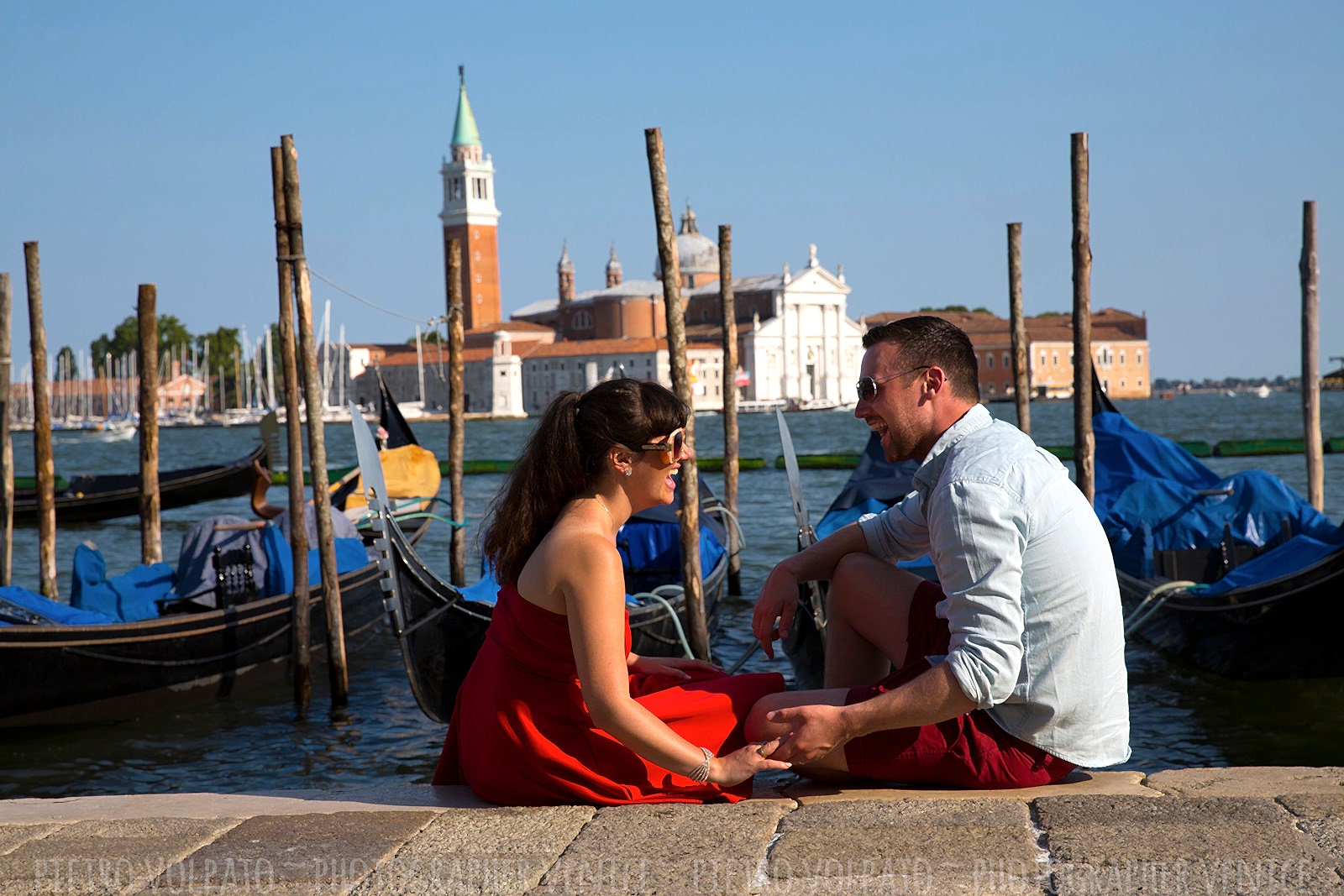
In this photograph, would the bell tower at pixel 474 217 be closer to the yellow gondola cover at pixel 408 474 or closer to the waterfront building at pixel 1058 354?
the waterfront building at pixel 1058 354

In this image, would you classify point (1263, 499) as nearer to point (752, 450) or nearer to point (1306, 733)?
point (1306, 733)

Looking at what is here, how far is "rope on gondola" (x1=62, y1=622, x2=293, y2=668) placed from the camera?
3883 millimetres

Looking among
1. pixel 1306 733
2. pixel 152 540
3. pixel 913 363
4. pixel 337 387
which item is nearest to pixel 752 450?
pixel 152 540

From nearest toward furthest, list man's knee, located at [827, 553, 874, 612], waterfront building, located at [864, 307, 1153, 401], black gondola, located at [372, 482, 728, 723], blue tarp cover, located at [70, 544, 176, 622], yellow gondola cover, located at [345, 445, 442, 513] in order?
man's knee, located at [827, 553, 874, 612]
black gondola, located at [372, 482, 728, 723]
blue tarp cover, located at [70, 544, 176, 622]
yellow gondola cover, located at [345, 445, 442, 513]
waterfront building, located at [864, 307, 1153, 401]

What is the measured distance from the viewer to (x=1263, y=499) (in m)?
4.55

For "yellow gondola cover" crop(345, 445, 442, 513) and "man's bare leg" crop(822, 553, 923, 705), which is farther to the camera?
"yellow gondola cover" crop(345, 445, 442, 513)

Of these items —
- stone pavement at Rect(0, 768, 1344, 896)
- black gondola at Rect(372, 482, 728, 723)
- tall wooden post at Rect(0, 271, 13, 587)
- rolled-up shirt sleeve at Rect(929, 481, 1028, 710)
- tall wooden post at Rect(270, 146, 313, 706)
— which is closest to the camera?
stone pavement at Rect(0, 768, 1344, 896)

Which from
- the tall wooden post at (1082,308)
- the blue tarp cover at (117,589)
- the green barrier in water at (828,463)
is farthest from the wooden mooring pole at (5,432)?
the green barrier in water at (828,463)

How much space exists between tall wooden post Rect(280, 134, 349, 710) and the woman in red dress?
255 cm

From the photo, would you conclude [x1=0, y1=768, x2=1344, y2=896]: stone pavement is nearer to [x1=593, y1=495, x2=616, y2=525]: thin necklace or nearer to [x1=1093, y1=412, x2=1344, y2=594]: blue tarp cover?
[x1=593, y1=495, x2=616, y2=525]: thin necklace

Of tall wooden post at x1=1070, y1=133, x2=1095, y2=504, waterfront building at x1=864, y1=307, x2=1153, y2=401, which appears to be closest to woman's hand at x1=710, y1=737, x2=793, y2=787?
tall wooden post at x1=1070, y1=133, x2=1095, y2=504

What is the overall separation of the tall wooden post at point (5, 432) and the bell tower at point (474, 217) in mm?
49080

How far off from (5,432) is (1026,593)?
554 centimetres

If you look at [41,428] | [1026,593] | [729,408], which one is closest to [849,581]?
[1026,593]
